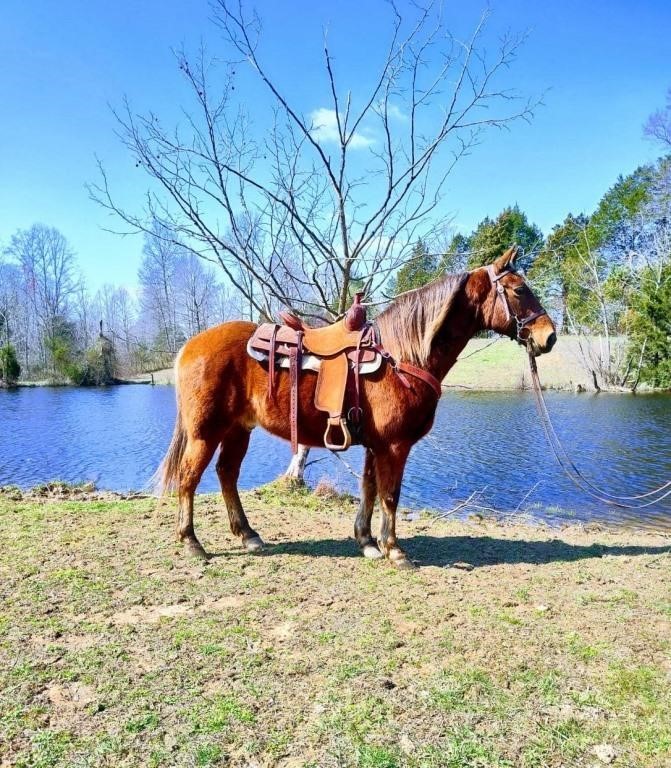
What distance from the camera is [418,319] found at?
4246 millimetres

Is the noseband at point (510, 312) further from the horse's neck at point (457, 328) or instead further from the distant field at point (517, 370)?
the distant field at point (517, 370)

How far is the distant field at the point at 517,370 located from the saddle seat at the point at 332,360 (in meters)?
24.6

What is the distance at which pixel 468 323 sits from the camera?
14.1 feet

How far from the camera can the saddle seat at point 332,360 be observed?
4.11 m

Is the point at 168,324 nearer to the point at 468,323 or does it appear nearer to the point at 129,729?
the point at 468,323

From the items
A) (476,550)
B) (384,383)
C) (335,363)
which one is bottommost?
(476,550)

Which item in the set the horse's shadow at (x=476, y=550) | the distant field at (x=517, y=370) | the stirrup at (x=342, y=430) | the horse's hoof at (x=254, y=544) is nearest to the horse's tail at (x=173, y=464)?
the horse's hoof at (x=254, y=544)

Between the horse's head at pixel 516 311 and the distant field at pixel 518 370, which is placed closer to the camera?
the horse's head at pixel 516 311

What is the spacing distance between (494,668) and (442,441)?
12.2 metres

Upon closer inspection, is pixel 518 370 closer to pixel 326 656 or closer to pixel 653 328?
pixel 653 328

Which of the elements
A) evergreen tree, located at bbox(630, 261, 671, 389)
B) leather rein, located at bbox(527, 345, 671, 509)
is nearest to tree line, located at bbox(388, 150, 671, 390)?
evergreen tree, located at bbox(630, 261, 671, 389)

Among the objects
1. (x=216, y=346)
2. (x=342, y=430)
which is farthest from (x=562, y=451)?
(x=216, y=346)

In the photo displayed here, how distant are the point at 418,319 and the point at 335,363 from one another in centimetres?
77

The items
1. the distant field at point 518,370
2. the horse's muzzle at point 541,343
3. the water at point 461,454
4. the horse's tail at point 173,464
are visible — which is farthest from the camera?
the distant field at point 518,370
